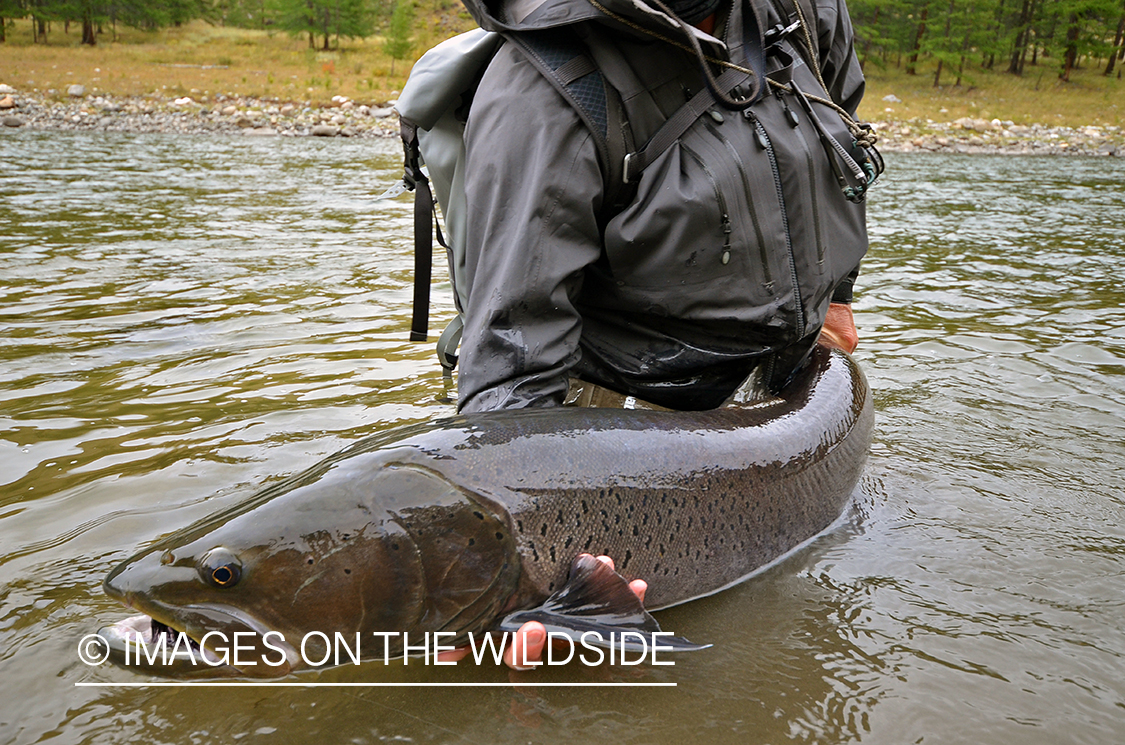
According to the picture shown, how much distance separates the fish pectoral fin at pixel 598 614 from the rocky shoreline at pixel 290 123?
22703 millimetres

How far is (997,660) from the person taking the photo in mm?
2186

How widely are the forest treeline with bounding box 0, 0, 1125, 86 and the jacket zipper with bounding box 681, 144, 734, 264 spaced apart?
129ft

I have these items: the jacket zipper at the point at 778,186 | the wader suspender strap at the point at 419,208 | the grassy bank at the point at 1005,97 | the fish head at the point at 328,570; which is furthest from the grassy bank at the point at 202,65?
the fish head at the point at 328,570

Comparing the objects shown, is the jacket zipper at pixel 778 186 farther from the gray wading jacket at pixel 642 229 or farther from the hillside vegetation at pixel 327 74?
the hillside vegetation at pixel 327 74

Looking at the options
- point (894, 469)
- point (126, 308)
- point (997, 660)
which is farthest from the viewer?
point (126, 308)

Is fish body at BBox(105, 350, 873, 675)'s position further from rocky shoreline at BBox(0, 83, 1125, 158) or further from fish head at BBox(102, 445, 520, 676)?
rocky shoreline at BBox(0, 83, 1125, 158)

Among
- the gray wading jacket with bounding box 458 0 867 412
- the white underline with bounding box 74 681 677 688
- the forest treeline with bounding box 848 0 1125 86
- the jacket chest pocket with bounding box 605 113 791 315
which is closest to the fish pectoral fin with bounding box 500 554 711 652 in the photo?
the white underline with bounding box 74 681 677 688

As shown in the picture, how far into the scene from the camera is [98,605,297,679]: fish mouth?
5.65ft

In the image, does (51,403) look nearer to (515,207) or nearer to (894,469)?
(515,207)

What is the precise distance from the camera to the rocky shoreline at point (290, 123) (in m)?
22.5

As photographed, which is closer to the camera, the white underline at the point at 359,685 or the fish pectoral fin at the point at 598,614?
the fish pectoral fin at the point at 598,614

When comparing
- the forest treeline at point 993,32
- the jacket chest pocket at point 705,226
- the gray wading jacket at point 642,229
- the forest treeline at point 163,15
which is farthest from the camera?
the forest treeline at point 163,15

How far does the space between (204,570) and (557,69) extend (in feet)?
Result: 4.90

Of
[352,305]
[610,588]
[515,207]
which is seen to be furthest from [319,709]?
[352,305]
